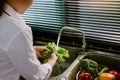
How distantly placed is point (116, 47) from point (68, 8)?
47 centimetres

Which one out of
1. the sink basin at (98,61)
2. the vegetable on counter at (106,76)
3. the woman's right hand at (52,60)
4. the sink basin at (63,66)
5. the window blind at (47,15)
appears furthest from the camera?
the window blind at (47,15)

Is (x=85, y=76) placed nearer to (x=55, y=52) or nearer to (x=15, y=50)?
(x=55, y=52)

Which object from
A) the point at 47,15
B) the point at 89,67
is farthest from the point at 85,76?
the point at 47,15

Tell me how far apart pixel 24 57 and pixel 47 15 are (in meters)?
0.96

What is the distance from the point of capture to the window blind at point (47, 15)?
165 cm

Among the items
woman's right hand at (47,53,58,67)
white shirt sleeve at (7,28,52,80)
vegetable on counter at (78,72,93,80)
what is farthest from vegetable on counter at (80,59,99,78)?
white shirt sleeve at (7,28,52,80)

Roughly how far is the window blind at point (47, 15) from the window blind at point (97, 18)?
9cm

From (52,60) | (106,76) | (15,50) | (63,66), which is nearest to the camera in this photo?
(15,50)

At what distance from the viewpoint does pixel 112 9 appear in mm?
1374

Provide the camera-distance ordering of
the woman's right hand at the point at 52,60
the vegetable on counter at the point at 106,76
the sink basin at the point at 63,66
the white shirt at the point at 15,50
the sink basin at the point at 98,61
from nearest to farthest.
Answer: the white shirt at the point at 15,50 < the woman's right hand at the point at 52,60 < the vegetable on counter at the point at 106,76 < the sink basin at the point at 98,61 < the sink basin at the point at 63,66

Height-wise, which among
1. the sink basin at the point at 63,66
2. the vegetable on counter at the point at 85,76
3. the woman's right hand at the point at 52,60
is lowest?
the sink basin at the point at 63,66

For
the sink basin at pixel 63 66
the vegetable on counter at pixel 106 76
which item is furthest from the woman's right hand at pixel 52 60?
the sink basin at pixel 63 66

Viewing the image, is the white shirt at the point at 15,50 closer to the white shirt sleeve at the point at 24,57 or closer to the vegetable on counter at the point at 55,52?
the white shirt sleeve at the point at 24,57

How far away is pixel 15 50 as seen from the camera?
0.79 m
